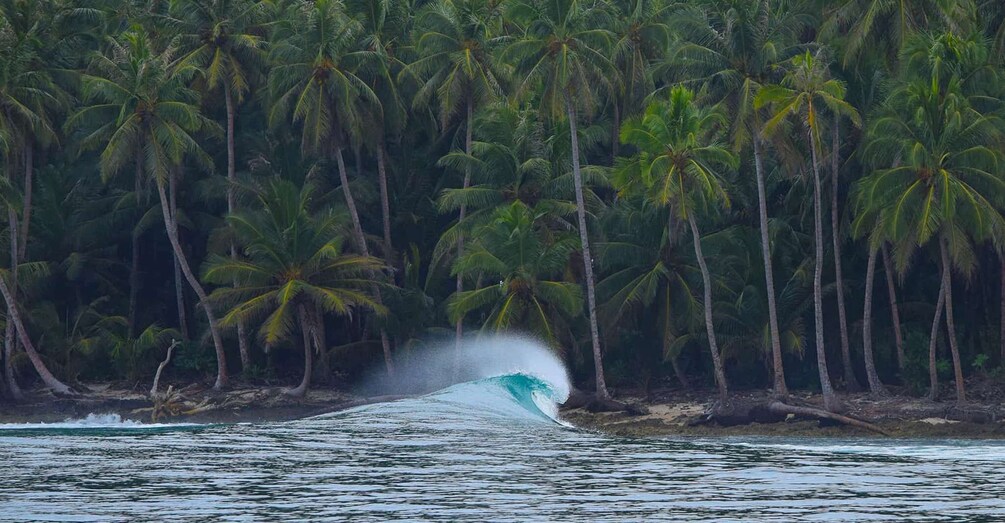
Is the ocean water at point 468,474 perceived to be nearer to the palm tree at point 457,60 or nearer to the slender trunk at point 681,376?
the slender trunk at point 681,376

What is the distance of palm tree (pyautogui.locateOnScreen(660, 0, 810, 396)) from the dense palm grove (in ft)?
0.31

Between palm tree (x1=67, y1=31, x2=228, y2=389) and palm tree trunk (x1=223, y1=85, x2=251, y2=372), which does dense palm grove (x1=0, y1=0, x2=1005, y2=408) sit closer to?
palm tree (x1=67, y1=31, x2=228, y2=389)

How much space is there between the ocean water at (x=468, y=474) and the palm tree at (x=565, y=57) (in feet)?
29.8

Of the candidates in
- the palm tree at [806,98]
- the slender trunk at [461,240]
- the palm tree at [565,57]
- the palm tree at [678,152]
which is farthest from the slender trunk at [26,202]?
the palm tree at [806,98]

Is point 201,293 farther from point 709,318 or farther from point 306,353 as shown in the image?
point 709,318

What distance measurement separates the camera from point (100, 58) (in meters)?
46.3

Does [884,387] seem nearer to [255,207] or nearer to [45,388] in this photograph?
[255,207]

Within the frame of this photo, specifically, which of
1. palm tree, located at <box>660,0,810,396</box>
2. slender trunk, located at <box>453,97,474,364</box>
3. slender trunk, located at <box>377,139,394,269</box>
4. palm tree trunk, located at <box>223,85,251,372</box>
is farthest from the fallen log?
palm tree trunk, located at <box>223,85,251,372</box>

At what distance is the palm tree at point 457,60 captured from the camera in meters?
46.9

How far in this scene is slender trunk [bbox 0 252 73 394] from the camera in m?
46.2

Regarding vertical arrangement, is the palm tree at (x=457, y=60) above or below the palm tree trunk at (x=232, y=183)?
above

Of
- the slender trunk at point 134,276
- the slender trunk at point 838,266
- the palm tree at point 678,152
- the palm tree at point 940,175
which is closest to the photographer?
the palm tree at point 940,175

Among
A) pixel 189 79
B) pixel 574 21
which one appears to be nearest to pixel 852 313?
pixel 574 21

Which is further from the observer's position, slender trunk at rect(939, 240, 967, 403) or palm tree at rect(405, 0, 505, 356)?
palm tree at rect(405, 0, 505, 356)
